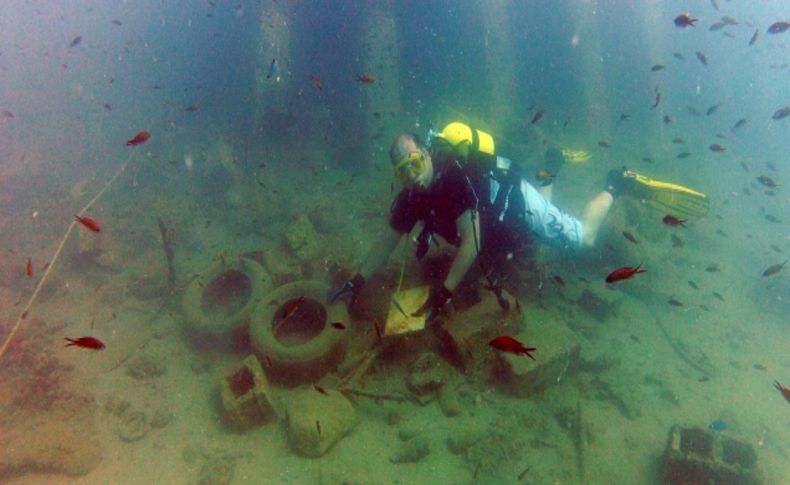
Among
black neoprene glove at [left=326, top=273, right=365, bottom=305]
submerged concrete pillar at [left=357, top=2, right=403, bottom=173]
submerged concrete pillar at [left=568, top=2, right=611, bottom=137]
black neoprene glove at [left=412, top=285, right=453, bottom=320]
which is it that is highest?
black neoprene glove at [left=412, top=285, right=453, bottom=320]

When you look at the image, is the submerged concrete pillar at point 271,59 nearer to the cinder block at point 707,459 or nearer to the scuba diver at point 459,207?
the scuba diver at point 459,207

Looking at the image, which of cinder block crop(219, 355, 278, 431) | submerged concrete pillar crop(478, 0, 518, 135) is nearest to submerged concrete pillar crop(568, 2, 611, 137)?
submerged concrete pillar crop(478, 0, 518, 135)

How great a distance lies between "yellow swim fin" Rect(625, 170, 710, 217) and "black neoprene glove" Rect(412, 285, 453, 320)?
5.99 meters

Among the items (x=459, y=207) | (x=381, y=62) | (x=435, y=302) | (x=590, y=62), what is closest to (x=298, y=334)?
(x=435, y=302)

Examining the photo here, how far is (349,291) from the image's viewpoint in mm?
5957

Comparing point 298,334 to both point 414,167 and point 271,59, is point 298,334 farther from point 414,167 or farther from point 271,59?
point 271,59

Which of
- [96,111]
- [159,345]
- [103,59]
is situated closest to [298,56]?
[96,111]

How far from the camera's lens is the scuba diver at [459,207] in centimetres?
489

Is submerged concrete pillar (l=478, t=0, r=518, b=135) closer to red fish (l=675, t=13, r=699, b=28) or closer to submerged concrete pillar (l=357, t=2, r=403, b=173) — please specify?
submerged concrete pillar (l=357, t=2, r=403, b=173)

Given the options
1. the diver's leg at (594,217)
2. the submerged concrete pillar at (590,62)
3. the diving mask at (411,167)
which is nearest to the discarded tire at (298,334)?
the diving mask at (411,167)

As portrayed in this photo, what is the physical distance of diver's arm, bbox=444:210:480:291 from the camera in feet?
16.3

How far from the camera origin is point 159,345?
730 cm

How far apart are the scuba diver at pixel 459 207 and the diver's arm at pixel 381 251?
0.6 inches

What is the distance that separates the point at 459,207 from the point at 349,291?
6.89ft
